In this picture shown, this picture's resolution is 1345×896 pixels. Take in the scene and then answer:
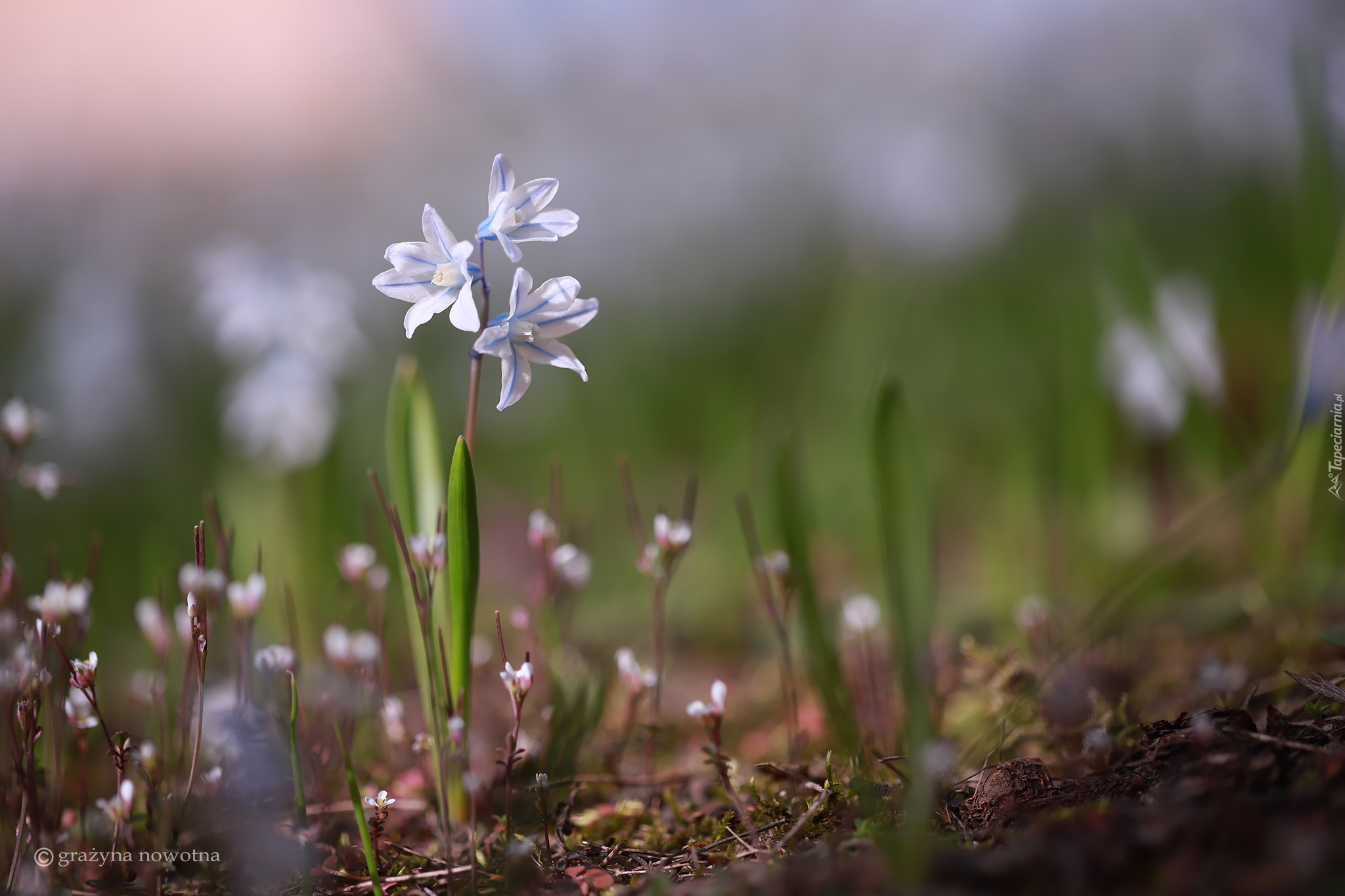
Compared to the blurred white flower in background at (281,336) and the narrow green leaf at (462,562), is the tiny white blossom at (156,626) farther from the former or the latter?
the blurred white flower in background at (281,336)

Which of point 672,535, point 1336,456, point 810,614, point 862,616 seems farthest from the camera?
point 1336,456

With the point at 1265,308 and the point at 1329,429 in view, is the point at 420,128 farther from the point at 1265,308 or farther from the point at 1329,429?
the point at 1329,429

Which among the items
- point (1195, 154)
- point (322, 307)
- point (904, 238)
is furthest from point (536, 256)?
point (1195, 154)

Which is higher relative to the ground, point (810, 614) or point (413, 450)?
point (413, 450)

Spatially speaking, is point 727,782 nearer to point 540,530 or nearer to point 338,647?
point 540,530

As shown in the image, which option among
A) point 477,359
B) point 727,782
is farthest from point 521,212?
Result: point 727,782

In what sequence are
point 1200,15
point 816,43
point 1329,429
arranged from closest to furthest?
point 1329,429 → point 1200,15 → point 816,43

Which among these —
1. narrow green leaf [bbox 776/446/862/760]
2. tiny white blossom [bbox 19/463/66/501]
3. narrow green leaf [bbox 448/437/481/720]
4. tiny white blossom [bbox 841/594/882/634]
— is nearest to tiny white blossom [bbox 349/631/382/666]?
narrow green leaf [bbox 448/437/481/720]

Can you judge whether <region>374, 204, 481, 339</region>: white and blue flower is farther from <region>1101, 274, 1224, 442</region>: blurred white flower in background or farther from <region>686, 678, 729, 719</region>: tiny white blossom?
<region>1101, 274, 1224, 442</region>: blurred white flower in background
